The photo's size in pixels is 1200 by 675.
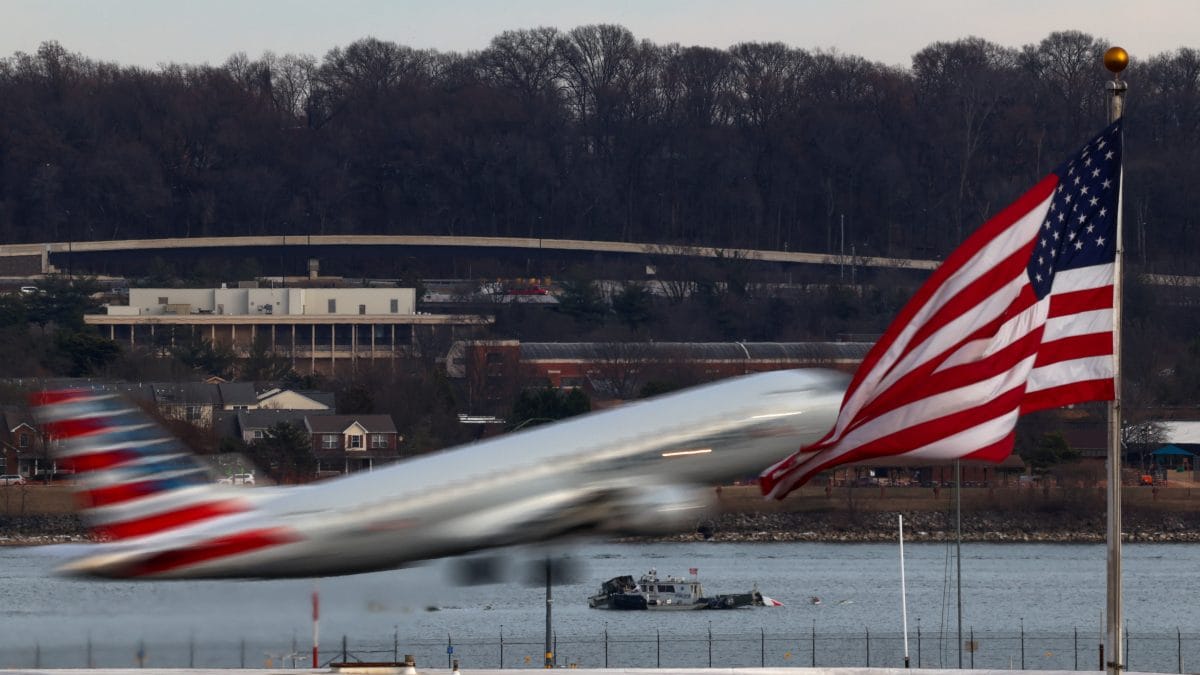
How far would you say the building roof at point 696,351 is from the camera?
119 meters

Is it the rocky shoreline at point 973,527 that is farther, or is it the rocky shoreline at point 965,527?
the rocky shoreline at point 973,527

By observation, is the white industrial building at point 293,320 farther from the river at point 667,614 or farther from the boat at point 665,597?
the boat at point 665,597

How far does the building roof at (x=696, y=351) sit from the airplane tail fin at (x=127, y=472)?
87394 millimetres

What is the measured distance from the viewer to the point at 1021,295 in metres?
21.5

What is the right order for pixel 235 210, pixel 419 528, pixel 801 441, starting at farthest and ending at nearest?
pixel 235 210 < pixel 801 441 < pixel 419 528

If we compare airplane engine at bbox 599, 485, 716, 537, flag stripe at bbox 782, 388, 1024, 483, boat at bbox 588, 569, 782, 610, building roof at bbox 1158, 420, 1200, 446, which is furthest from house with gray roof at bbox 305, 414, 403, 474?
flag stripe at bbox 782, 388, 1024, 483

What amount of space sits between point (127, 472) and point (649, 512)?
6964mm

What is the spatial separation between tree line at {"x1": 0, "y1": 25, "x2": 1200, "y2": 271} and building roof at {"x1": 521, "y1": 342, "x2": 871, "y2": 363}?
44.3 meters

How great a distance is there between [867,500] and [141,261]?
77440mm

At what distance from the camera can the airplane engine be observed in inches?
1185

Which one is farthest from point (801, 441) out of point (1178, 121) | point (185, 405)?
point (1178, 121)

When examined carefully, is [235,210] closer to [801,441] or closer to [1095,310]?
[801,441]

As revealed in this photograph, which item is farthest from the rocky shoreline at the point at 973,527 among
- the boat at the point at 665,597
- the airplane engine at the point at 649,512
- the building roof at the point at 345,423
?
the airplane engine at the point at 649,512

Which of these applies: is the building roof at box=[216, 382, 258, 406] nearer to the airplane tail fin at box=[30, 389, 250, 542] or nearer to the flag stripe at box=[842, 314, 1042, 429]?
the airplane tail fin at box=[30, 389, 250, 542]
